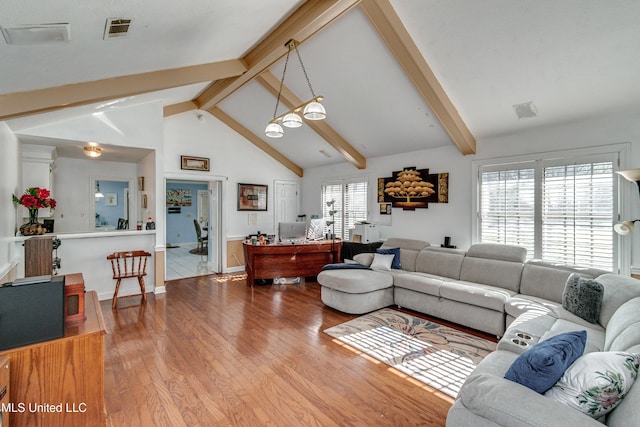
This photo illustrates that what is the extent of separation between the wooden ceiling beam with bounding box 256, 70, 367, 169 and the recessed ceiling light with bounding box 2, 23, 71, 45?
3158 mm

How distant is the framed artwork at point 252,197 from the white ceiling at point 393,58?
8.32 feet

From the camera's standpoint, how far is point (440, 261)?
4.48 m

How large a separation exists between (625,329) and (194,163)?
6.43 metres

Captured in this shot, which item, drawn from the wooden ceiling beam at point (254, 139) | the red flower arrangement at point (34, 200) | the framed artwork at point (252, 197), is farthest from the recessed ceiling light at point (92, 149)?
the framed artwork at point (252, 197)

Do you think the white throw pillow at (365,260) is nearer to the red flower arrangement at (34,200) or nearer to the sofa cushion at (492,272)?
the sofa cushion at (492,272)

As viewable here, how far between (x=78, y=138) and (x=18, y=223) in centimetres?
138

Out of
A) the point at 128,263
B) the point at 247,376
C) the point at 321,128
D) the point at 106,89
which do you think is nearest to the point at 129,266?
the point at 128,263

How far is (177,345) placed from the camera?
3.20m

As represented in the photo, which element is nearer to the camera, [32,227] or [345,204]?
[32,227]

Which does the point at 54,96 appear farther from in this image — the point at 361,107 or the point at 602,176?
the point at 602,176

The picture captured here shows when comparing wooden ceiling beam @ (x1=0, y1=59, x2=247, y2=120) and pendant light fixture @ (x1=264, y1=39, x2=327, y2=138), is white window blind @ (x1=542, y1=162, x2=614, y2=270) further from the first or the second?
wooden ceiling beam @ (x1=0, y1=59, x2=247, y2=120)

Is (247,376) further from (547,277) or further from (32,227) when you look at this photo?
(32,227)

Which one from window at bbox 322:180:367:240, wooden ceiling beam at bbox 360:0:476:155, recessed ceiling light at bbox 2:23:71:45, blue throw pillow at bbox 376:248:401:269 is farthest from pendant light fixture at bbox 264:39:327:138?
window at bbox 322:180:367:240

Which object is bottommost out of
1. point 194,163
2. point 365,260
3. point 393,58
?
point 365,260
